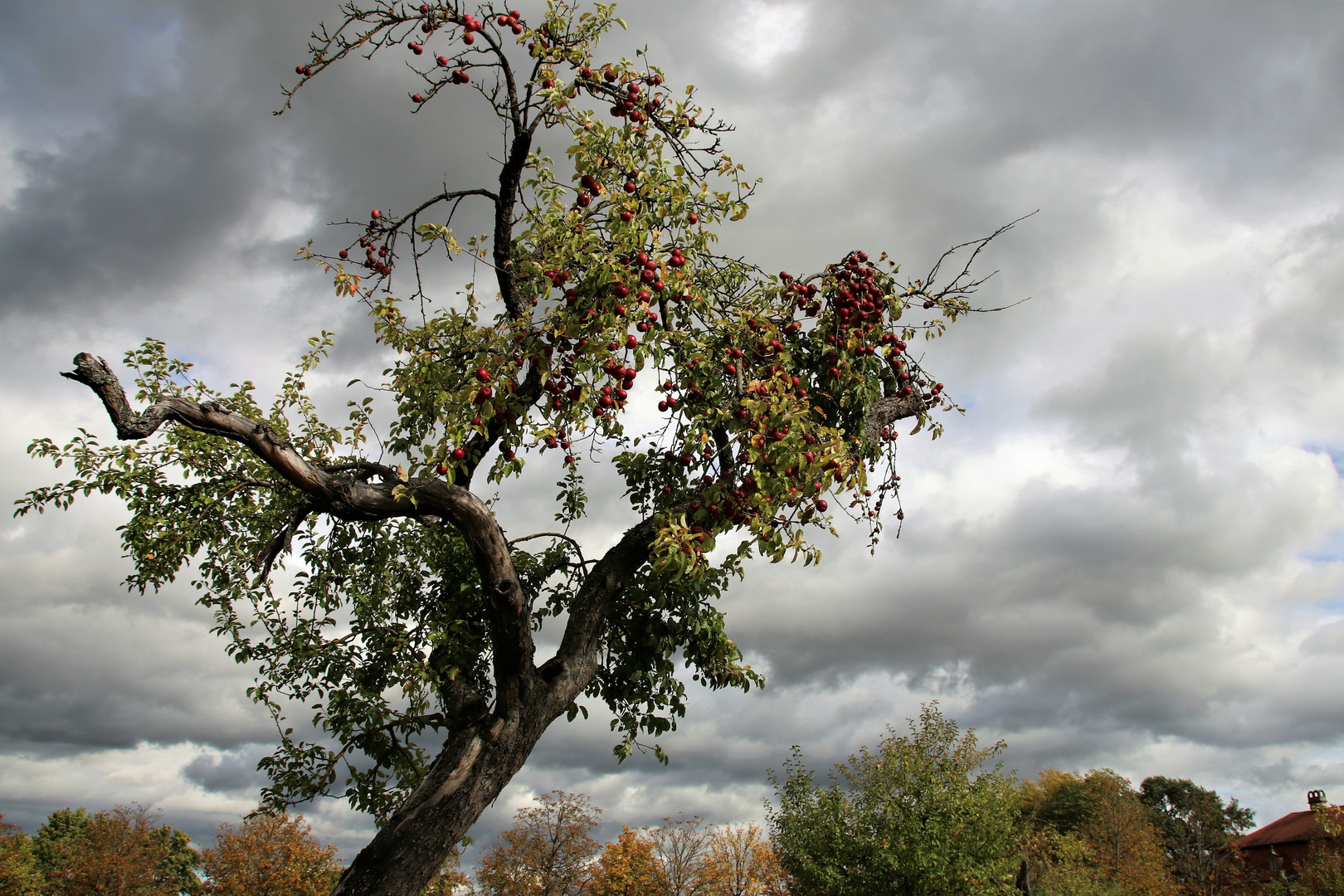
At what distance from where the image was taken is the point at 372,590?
934 cm

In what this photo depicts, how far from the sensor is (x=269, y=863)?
27344 millimetres

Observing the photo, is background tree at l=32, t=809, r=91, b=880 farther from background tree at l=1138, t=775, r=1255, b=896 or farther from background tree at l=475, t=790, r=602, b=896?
background tree at l=1138, t=775, r=1255, b=896

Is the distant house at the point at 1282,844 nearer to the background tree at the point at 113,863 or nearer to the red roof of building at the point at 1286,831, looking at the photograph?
the red roof of building at the point at 1286,831

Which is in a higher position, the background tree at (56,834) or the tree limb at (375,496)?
the tree limb at (375,496)

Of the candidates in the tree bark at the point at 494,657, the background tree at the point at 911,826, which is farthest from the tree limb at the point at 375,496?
the background tree at the point at 911,826

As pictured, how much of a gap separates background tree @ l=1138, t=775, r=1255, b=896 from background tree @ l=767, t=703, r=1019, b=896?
788 inches

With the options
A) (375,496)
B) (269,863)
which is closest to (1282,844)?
(269,863)

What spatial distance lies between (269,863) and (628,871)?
504 inches

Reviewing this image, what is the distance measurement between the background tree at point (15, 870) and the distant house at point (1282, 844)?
5390cm

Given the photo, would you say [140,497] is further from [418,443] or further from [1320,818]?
[1320,818]

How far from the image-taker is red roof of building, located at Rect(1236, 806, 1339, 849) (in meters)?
41.8

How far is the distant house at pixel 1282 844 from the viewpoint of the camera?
132 ft

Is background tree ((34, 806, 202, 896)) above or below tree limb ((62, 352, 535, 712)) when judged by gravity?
below

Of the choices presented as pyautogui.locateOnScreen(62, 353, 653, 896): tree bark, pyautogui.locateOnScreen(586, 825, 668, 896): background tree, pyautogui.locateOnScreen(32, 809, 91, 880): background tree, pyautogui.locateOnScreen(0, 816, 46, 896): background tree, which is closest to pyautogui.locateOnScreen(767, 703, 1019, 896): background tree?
pyautogui.locateOnScreen(586, 825, 668, 896): background tree
